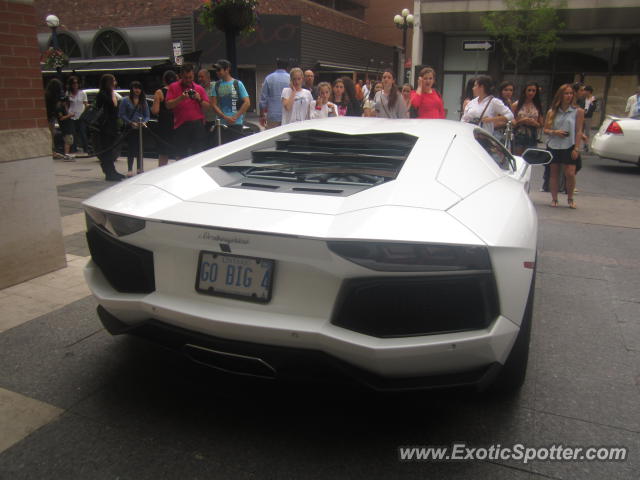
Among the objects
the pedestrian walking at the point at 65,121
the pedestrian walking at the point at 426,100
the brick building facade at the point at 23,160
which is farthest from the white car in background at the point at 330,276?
the pedestrian walking at the point at 65,121

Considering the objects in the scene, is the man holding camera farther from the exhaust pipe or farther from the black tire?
the black tire

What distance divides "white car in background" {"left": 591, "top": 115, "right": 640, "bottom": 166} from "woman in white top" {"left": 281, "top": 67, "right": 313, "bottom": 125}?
7.46m

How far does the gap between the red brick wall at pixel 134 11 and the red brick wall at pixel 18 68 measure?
27199 mm

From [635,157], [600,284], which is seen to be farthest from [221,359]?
[635,157]

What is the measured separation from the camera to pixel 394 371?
81.6 inches

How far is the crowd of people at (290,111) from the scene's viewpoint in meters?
7.43

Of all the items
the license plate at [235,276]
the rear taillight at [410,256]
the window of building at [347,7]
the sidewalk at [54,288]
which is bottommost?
the sidewalk at [54,288]

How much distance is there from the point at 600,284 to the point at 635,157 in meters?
8.52

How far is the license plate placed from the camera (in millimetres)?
2148

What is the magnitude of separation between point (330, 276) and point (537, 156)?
3.17 metres

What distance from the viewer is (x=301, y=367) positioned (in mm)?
2129

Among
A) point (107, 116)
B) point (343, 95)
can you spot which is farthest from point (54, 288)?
point (343, 95)

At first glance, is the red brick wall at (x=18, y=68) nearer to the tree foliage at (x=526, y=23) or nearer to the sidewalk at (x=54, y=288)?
the sidewalk at (x=54, y=288)

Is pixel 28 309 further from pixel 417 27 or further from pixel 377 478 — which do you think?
pixel 417 27
